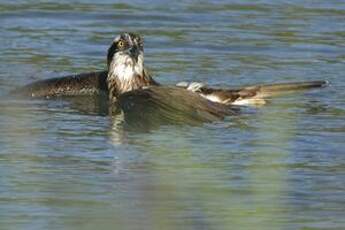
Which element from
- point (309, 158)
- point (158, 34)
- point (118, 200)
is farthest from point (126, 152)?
point (158, 34)

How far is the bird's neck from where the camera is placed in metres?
11.2

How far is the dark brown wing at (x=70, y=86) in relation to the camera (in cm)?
1113

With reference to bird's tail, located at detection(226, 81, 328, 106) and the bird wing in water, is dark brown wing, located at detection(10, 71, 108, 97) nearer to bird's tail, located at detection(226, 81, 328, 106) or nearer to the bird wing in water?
the bird wing in water

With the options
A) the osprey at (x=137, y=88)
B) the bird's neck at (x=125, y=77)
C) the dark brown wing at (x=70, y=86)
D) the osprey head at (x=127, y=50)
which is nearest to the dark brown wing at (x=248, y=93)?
the osprey at (x=137, y=88)

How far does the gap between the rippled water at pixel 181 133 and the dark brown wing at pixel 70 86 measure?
16 cm

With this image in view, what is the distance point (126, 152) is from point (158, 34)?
5.12 m

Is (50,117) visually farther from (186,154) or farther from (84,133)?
(186,154)

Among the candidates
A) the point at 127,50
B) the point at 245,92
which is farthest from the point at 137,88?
the point at 245,92

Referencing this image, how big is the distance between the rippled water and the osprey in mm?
162

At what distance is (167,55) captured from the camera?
12664 millimetres

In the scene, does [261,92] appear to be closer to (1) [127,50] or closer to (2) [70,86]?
(1) [127,50]

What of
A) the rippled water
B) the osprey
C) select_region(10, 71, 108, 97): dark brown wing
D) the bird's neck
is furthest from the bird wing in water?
select_region(10, 71, 108, 97): dark brown wing

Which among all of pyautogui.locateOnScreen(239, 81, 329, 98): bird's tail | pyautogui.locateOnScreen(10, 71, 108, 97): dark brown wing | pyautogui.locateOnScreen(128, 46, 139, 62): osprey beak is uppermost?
pyautogui.locateOnScreen(128, 46, 139, 62): osprey beak

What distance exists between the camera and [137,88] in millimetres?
11102
